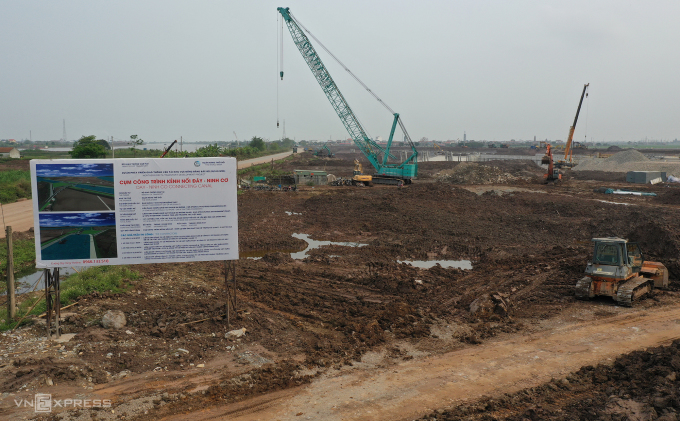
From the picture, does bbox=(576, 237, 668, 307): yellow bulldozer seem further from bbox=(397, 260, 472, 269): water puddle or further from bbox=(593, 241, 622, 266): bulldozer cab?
bbox=(397, 260, 472, 269): water puddle

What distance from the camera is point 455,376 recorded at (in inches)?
311

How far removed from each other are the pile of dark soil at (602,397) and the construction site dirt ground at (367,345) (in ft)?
0.09

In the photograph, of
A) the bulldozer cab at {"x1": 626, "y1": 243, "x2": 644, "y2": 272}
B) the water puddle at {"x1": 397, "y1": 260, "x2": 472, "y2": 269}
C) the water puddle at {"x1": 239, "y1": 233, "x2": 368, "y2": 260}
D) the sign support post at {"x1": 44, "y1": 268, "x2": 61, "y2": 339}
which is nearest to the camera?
the sign support post at {"x1": 44, "y1": 268, "x2": 61, "y2": 339}

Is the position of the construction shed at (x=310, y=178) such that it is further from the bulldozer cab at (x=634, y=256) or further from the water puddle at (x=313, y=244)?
the bulldozer cab at (x=634, y=256)

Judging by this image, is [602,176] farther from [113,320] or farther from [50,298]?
[50,298]

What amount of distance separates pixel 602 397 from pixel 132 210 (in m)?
8.60

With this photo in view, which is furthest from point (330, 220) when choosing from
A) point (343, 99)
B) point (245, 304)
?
point (343, 99)

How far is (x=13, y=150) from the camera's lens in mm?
70250

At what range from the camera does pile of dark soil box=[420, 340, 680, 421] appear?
634cm

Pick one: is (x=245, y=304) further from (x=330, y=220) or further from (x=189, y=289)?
(x=330, y=220)

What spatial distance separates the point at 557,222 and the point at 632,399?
18.1 metres

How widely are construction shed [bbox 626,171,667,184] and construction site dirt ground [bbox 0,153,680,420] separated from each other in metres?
31.3

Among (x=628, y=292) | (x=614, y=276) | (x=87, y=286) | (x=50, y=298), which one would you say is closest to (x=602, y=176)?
(x=614, y=276)
